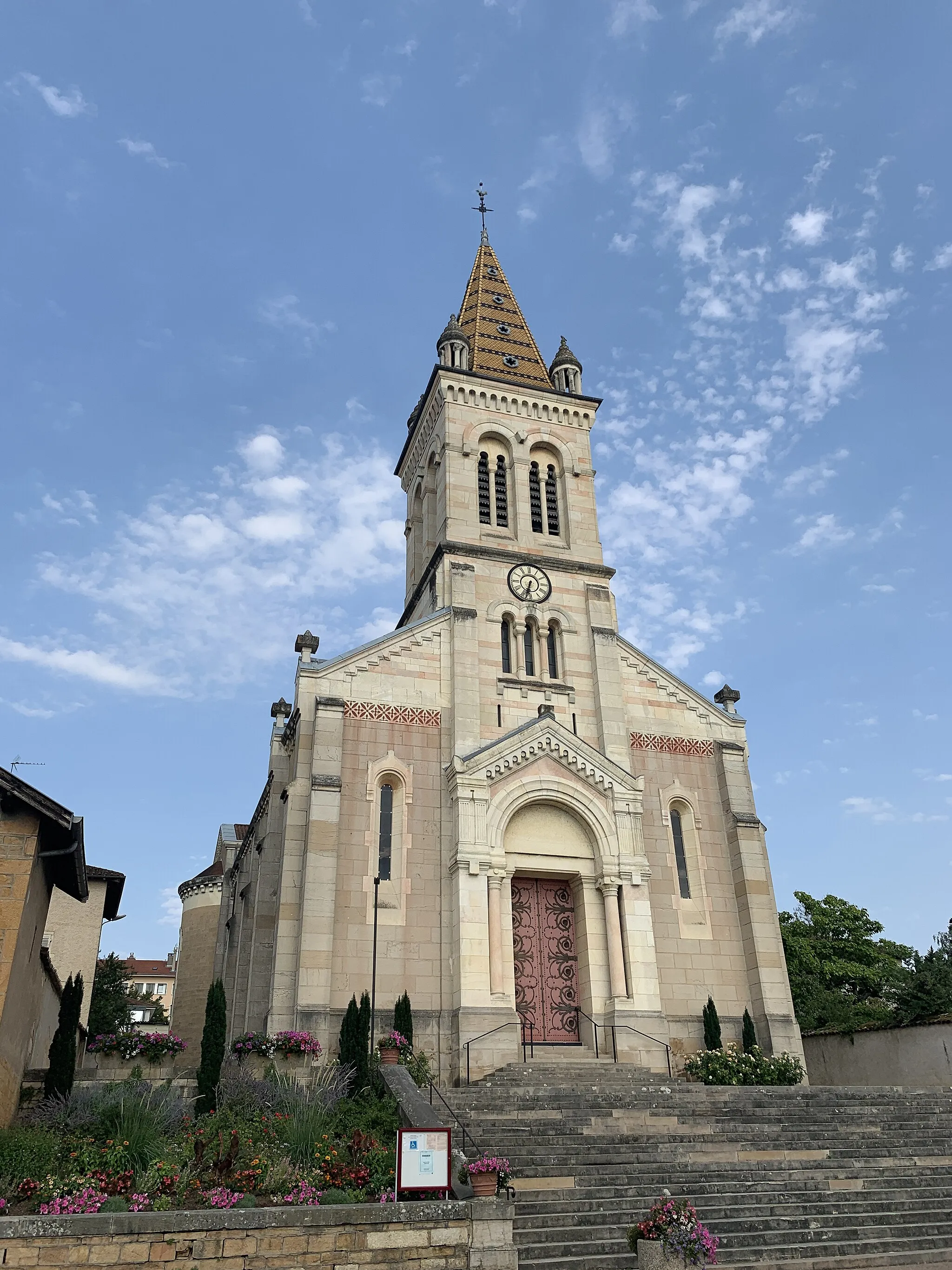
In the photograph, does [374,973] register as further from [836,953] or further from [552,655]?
[836,953]

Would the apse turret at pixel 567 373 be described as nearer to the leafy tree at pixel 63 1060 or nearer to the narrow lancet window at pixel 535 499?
the narrow lancet window at pixel 535 499

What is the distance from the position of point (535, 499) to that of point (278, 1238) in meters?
24.6

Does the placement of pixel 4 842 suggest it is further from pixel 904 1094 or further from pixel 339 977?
pixel 904 1094

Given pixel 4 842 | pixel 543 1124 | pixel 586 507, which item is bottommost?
pixel 543 1124

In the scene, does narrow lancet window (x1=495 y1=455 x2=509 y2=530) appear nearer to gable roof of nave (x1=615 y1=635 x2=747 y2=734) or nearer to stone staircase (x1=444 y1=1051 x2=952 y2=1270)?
gable roof of nave (x1=615 y1=635 x2=747 y2=734)

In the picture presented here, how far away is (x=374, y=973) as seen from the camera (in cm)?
2225

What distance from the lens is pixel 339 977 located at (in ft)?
72.6

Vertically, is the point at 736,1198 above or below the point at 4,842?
below

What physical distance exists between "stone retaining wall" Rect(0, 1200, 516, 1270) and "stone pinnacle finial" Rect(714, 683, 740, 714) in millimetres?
19780

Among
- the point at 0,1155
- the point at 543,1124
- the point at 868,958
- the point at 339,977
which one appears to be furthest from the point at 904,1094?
the point at 868,958

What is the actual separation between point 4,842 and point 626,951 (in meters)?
15.7

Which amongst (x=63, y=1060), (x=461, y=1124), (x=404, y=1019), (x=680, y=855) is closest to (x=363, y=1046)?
(x=404, y=1019)

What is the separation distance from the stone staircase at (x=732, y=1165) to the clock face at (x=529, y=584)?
14054 millimetres

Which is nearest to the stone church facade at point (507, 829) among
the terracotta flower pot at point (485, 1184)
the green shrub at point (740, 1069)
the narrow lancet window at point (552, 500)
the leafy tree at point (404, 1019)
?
the narrow lancet window at point (552, 500)
